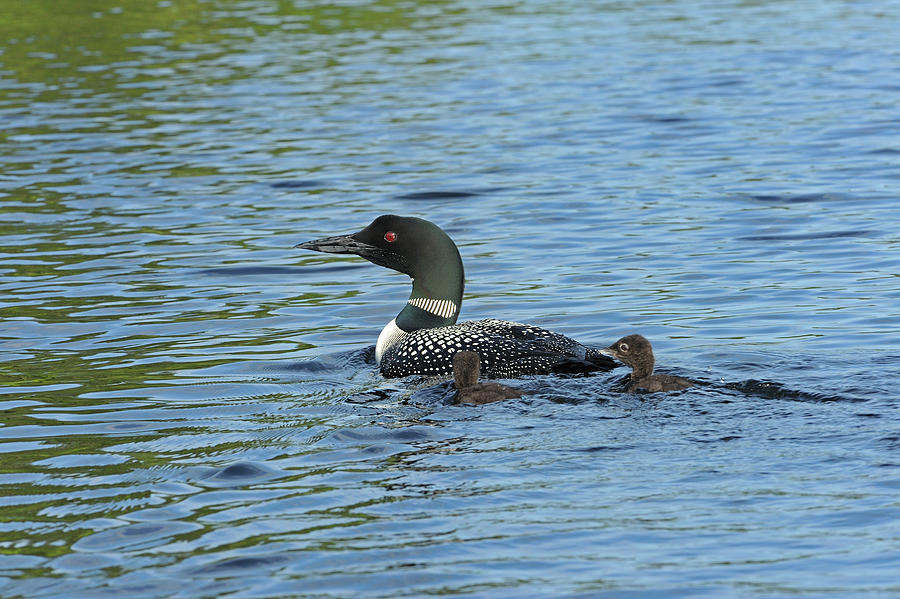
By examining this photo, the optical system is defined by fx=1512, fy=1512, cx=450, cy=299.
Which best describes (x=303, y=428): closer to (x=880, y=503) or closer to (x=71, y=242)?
(x=880, y=503)

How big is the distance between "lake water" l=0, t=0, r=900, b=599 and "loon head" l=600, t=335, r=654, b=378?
0.24 metres

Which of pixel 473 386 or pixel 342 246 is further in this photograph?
pixel 342 246

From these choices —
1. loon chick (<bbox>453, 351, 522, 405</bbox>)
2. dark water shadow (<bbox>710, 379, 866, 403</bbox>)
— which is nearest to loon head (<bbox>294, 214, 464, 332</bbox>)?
loon chick (<bbox>453, 351, 522, 405</bbox>)

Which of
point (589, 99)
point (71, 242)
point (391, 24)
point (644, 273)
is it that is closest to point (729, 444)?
point (644, 273)

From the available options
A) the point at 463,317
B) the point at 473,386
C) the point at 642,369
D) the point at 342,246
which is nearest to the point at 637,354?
the point at 642,369

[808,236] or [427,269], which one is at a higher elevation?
[427,269]

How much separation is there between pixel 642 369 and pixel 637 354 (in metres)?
0.09

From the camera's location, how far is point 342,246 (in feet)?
32.9

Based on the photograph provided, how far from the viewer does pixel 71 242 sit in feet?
45.0

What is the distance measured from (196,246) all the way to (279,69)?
11990 mm

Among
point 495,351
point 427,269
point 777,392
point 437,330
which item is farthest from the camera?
point 427,269

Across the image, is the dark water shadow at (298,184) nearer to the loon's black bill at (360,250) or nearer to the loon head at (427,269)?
the loon's black bill at (360,250)

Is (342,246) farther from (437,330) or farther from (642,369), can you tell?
(642,369)

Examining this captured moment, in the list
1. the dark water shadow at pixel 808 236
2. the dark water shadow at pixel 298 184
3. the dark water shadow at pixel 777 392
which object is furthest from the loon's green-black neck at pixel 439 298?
the dark water shadow at pixel 298 184
